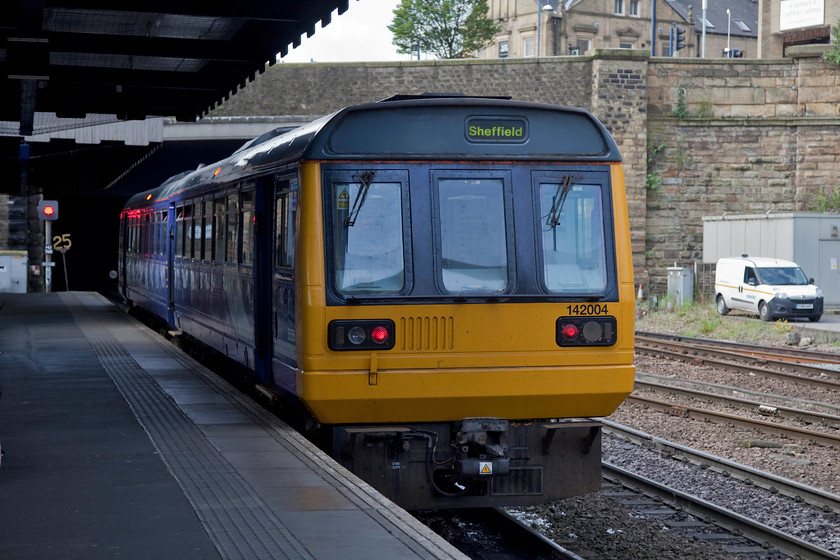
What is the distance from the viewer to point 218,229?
11.9m


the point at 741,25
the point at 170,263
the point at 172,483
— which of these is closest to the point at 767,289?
the point at 170,263

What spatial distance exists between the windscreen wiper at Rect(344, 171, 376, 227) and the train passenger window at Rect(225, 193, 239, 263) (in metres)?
→ 3.04

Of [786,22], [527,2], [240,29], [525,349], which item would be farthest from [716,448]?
[527,2]

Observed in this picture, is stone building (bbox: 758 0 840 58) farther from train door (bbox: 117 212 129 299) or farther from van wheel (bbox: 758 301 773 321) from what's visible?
train door (bbox: 117 212 129 299)

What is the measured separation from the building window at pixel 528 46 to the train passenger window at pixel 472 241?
76656mm

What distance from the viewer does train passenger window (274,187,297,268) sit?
8.33 m

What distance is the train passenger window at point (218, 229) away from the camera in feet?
37.9

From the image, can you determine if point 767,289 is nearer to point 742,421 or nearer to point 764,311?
point 764,311

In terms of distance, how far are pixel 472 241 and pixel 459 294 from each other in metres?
0.39

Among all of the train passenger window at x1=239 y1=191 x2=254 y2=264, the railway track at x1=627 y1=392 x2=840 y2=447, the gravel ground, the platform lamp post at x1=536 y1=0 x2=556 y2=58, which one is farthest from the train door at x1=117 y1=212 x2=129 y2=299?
the platform lamp post at x1=536 y1=0 x2=556 y2=58

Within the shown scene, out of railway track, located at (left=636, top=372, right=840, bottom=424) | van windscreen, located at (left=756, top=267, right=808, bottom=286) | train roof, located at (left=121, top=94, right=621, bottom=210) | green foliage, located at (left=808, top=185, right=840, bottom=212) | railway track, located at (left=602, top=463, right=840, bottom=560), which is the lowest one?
railway track, located at (left=636, top=372, right=840, bottom=424)

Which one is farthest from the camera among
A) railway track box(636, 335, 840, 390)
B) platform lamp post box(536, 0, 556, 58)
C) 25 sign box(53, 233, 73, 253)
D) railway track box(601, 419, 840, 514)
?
platform lamp post box(536, 0, 556, 58)

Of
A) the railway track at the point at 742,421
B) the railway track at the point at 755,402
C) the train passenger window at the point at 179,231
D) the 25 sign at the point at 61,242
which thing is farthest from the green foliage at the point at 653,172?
the train passenger window at the point at 179,231

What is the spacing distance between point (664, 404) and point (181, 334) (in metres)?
7.45
